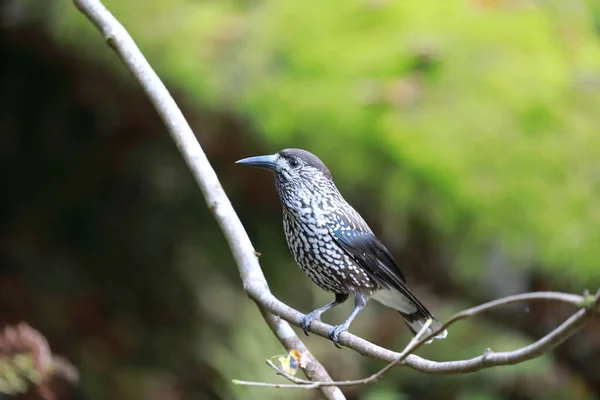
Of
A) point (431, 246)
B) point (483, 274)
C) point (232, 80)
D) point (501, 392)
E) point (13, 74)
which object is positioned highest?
point (13, 74)

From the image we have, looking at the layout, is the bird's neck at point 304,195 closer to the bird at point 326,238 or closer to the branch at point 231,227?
the bird at point 326,238

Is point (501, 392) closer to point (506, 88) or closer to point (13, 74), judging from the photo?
point (506, 88)

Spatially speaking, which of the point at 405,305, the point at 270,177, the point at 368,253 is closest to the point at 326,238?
the point at 368,253

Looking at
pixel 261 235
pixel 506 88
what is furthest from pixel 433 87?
pixel 261 235

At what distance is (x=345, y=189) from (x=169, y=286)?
2.16 meters

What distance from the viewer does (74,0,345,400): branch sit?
107 inches

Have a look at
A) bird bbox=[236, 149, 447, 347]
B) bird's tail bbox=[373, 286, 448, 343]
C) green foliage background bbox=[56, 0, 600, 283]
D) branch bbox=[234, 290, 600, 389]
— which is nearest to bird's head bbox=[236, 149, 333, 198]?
bird bbox=[236, 149, 447, 347]

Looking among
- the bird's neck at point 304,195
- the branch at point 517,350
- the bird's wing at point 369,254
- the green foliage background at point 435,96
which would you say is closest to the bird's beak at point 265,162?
the bird's neck at point 304,195

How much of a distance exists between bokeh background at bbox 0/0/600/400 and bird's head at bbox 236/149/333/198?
1.38m

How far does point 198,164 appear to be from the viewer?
285 centimetres

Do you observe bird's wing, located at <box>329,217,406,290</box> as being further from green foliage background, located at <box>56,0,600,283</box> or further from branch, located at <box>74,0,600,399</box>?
green foliage background, located at <box>56,0,600,283</box>

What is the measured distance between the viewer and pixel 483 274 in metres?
A: 4.62

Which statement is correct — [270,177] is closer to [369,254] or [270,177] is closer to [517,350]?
[369,254]

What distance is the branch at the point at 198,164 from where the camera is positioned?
2.72 metres
